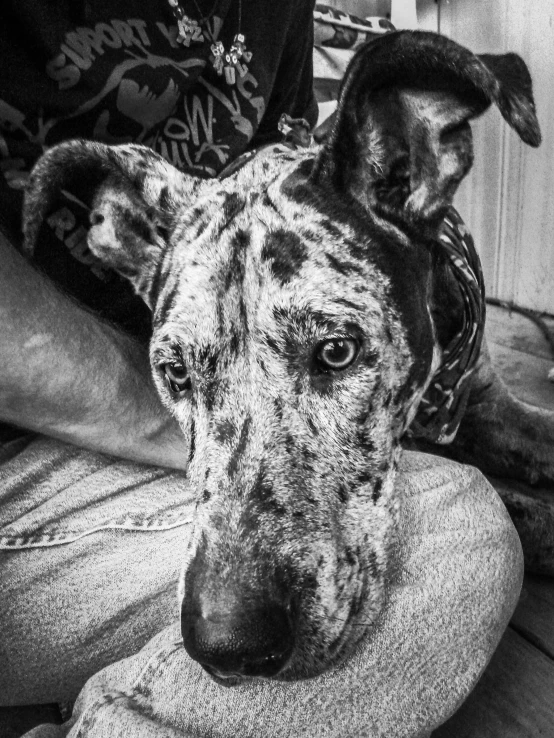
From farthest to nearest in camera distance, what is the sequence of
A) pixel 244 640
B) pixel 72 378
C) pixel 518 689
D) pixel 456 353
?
pixel 456 353 < pixel 72 378 < pixel 518 689 < pixel 244 640

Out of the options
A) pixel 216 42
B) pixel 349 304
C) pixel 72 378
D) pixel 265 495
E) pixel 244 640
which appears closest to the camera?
pixel 244 640

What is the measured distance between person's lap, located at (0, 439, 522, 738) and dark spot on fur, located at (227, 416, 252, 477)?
415 millimetres

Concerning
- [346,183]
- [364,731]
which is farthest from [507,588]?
[346,183]

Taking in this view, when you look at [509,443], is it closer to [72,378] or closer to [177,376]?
[177,376]

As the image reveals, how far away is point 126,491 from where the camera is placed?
1930 mm

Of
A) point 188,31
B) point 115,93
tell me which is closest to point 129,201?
point 115,93

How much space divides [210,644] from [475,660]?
2.21 ft

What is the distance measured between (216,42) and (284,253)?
1.14m

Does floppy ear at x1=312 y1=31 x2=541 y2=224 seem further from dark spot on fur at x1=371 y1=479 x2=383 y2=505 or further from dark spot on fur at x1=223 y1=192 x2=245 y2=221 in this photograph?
dark spot on fur at x1=371 y1=479 x2=383 y2=505

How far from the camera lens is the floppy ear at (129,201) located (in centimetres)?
182

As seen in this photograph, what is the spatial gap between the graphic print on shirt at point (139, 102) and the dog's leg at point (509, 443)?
140 cm

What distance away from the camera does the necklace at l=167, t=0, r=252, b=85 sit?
6.87ft

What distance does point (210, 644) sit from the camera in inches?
45.1

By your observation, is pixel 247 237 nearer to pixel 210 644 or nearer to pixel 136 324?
pixel 136 324
